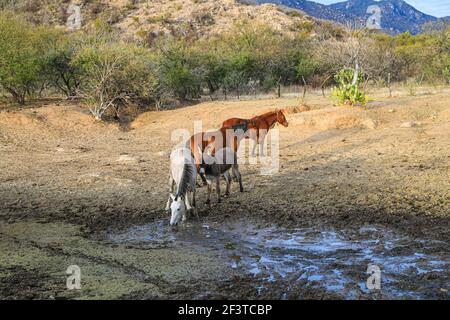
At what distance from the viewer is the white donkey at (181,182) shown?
8.91 metres

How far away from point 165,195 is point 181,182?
7.13 feet

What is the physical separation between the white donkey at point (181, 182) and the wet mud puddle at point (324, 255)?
0.97 ft

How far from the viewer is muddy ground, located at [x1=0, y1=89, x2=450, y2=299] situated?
6.58 metres

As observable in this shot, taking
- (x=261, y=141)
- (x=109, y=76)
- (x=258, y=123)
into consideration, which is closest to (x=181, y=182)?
(x=258, y=123)

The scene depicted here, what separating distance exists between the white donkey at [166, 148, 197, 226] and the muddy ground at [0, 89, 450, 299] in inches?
20.4

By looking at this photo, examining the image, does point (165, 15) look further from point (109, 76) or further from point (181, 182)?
point (181, 182)

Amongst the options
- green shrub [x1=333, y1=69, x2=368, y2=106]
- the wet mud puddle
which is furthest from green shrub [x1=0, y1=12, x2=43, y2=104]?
the wet mud puddle

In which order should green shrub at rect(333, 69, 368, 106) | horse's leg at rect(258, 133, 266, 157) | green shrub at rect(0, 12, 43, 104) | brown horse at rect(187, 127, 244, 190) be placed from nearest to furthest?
brown horse at rect(187, 127, 244, 190), horse's leg at rect(258, 133, 266, 157), green shrub at rect(333, 69, 368, 106), green shrub at rect(0, 12, 43, 104)

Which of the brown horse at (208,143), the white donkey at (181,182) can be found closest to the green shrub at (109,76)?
the brown horse at (208,143)

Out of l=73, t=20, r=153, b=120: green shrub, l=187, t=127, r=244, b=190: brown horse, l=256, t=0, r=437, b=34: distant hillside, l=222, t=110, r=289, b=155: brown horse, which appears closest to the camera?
l=187, t=127, r=244, b=190: brown horse

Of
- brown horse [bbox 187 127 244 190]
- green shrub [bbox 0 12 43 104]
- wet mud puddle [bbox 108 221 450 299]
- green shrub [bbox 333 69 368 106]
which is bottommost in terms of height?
wet mud puddle [bbox 108 221 450 299]

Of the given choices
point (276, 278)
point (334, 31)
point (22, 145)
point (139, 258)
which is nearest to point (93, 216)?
point (139, 258)

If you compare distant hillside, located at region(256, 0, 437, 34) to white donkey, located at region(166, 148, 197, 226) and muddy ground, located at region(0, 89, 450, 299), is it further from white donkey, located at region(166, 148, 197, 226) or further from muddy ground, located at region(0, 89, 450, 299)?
white donkey, located at region(166, 148, 197, 226)

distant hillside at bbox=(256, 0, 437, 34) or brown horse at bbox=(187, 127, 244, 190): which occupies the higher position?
distant hillside at bbox=(256, 0, 437, 34)
